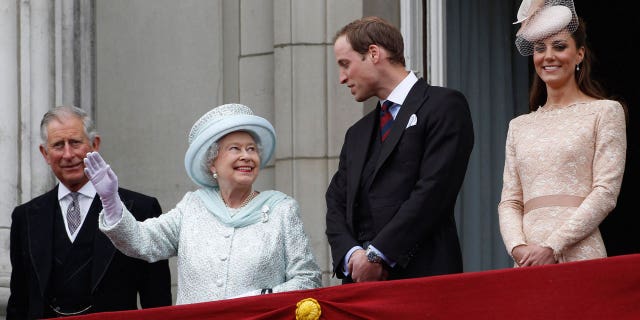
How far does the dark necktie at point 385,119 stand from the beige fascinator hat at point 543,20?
622mm

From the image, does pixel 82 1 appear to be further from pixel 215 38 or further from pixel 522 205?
pixel 522 205

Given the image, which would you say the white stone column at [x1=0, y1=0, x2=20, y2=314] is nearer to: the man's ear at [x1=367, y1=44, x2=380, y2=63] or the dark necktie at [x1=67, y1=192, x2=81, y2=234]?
the dark necktie at [x1=67, y1=192, x2=81, y2=234]

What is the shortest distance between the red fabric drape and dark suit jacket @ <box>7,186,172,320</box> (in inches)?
43.1

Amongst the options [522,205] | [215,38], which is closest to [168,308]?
[522,205]

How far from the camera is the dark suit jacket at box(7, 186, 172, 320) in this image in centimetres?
810

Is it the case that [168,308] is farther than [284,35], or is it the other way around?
[284,35]

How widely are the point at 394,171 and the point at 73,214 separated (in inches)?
65.8

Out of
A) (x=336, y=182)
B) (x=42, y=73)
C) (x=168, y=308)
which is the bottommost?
(x=168, y=308)

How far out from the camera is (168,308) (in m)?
7.21

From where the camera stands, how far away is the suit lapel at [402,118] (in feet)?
24.5

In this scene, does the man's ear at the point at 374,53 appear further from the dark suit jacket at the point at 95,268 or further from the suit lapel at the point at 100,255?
the suit lapel at the point at 100,255

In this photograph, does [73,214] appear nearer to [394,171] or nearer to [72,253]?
[72,253]

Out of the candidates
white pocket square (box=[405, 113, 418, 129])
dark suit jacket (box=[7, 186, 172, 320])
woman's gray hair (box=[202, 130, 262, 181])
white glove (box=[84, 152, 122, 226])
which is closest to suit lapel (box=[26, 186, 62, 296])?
dark suit jacket (box=[7, 186, 172, 320])

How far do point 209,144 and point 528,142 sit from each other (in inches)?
53.3
